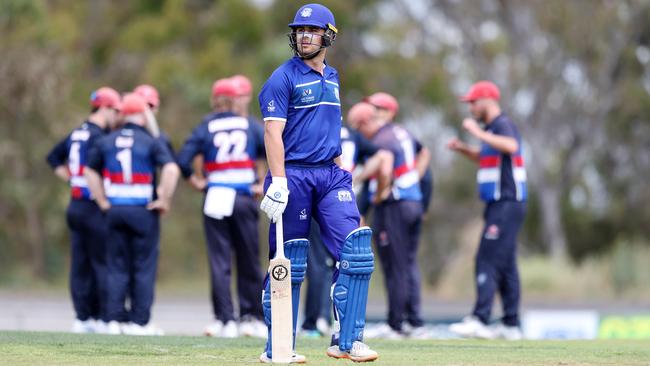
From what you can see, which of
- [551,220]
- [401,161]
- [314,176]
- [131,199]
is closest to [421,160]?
[401,161]

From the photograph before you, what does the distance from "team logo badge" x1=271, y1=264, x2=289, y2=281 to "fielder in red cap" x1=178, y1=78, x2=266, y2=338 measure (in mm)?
4502

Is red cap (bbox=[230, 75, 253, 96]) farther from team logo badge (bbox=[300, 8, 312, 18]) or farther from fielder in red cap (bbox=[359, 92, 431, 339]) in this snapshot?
team logo badge (bbox=[300, 8, 312, 18])

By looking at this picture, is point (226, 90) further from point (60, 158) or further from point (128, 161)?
point (60, 158)

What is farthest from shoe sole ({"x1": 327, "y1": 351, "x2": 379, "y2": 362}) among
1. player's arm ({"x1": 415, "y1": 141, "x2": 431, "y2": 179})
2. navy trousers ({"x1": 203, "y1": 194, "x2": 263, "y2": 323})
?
player's arm ({"x1": 415, "y1": 141, "x2": 431, "y2": 179})

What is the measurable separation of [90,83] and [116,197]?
70.0 feet

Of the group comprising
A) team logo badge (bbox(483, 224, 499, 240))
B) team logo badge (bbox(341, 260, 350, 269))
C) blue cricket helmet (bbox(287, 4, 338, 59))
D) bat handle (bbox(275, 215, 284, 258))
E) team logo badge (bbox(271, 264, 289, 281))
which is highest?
blue cricket helmet (bbox(287, 4, 338, 59))

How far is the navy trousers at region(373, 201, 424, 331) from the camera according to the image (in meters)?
14.2

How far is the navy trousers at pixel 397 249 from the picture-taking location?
14.2 meters

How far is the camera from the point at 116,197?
13.4 metres

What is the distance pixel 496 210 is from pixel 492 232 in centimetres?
24

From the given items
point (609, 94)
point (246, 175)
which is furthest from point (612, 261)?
point (246, 175)

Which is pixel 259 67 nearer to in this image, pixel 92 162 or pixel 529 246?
pixel 529 246

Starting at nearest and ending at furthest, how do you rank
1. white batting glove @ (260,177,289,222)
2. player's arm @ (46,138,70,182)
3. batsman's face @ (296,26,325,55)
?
white batting glove @ (260,177,289,222) → batsman's face @ (296,26,325,55) → player's arm @ (46,138,70,182)

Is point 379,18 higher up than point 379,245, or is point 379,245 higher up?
point 379,18
